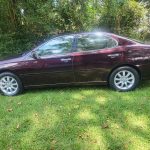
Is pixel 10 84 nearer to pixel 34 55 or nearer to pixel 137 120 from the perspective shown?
pixel 34 55

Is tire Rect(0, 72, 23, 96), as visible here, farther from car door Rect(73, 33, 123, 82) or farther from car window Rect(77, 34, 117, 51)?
car window Rect(77, 34, 117, 51)

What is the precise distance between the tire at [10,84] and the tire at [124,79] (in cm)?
226

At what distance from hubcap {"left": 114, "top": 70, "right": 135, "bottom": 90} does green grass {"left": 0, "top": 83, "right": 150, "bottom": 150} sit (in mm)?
233

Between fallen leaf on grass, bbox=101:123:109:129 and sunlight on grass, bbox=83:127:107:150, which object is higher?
fallen leaf on grass, bbox=101:123:109:129

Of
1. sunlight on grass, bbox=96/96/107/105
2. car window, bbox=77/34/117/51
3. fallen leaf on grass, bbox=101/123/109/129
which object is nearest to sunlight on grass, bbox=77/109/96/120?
fallen leaf on grass, bbox=101/123/109/129

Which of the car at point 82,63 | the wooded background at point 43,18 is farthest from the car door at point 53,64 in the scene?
the wooded background at point 43,18

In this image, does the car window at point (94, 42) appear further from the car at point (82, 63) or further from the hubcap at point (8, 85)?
the hubcap at point (8, 85)

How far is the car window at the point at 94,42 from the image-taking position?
676 cm

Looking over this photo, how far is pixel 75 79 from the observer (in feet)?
22.6

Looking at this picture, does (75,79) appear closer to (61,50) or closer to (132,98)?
(61,50)

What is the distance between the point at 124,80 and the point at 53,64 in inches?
67.3

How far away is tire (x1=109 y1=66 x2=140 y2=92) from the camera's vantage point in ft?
21.9

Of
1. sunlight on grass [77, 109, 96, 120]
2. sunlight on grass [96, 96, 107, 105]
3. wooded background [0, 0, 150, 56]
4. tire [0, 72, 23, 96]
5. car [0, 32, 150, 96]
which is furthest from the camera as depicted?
wooded background [0, 0, 150, 56]

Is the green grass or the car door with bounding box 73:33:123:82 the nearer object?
the green grass
